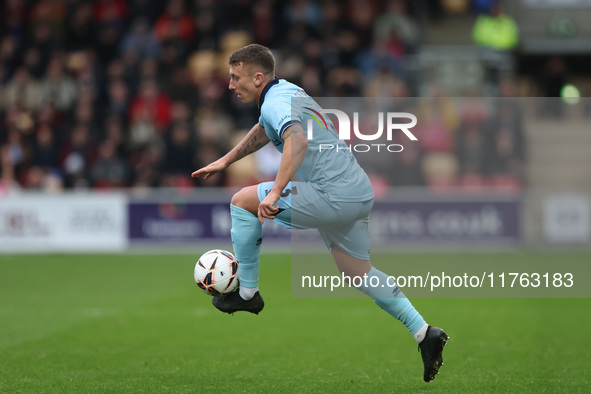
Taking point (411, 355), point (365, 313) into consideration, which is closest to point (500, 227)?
point (365, 313)

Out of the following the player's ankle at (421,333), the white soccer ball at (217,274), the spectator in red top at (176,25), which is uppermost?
the spectator in red top at (176,25)

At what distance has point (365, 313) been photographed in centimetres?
1022

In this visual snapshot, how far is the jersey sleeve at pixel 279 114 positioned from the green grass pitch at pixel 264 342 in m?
1.79

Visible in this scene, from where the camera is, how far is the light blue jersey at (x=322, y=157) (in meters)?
5.83

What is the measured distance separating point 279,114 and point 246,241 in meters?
0.95

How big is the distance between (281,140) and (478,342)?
10.5 feet

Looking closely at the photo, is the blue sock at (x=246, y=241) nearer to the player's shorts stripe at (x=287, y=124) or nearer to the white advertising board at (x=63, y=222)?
the player's shorts stripe at (x=287, y=124)

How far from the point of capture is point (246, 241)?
6109 millimetres

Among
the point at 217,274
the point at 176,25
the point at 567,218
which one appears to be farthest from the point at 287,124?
the point at 176,25

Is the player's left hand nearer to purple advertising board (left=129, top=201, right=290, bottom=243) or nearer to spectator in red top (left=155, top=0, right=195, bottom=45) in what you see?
purple advertising board (left=129, top=201, right=290, bottom=243)

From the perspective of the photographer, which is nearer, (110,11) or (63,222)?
(63,222)

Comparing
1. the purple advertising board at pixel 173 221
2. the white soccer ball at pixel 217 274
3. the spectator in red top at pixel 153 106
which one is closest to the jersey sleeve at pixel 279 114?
the white soccer ball at pixel 217 274

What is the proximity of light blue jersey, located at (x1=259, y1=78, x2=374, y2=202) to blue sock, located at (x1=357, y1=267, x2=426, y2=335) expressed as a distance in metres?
0.53

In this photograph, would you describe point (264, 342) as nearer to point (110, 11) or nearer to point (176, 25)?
point (176, 25)
